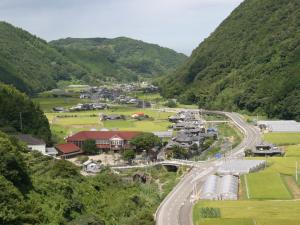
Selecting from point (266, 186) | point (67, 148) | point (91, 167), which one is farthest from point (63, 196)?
point (67, 148)

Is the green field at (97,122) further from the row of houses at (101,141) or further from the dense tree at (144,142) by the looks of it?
the dense tree at (144,142)

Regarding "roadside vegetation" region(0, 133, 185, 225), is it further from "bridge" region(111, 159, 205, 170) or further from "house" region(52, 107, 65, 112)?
"house" region(52, 107, 65, 112)

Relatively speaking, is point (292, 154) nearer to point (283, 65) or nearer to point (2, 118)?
point (2, 118)

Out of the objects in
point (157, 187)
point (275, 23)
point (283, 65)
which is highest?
point (275, 23)

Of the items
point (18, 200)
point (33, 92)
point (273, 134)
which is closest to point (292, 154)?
point (273, 134)

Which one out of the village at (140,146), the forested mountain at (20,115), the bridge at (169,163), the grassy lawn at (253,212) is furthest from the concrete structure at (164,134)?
the grassy lawn at (253,212)

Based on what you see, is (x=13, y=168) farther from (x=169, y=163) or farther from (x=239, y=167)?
(x=169, y=163)
